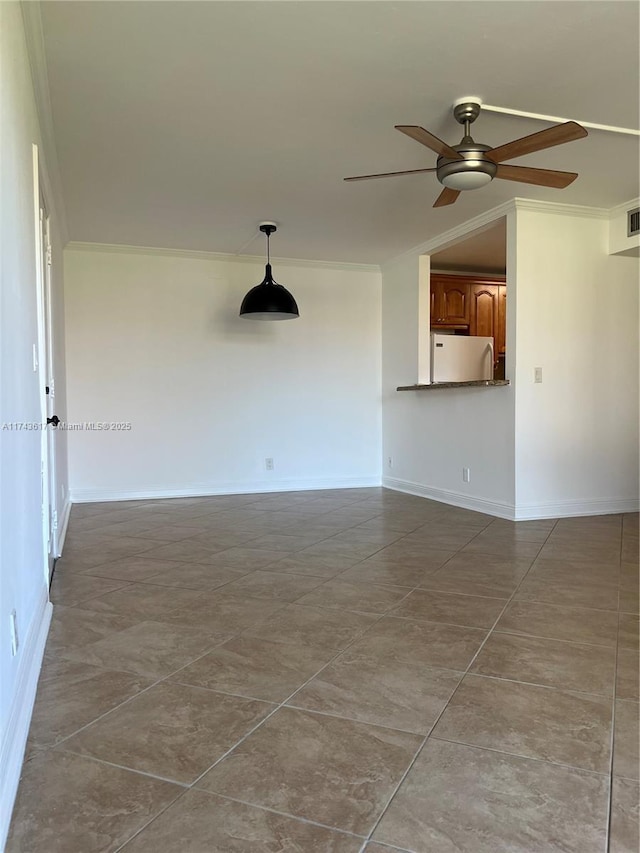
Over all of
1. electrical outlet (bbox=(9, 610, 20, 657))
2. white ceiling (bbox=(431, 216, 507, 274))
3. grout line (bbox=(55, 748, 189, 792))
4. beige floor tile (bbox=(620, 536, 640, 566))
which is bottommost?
beige floor tile (bbox=(620, 536, 640, 566))

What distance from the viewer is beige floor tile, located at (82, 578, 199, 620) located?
2.58 metres

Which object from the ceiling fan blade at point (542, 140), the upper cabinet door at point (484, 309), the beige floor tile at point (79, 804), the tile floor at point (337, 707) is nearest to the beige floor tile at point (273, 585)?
the tile floor at point (337, 707)

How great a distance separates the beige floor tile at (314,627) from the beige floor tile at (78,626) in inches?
22.3

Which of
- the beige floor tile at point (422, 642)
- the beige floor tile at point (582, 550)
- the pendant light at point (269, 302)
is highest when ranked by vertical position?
the pendant light at point (269, 302)

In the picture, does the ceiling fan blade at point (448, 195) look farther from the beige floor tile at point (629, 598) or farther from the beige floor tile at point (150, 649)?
the beige floor tile at point (150, 649)

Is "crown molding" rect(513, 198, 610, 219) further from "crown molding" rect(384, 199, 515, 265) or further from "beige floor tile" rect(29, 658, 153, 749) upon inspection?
"beige floor tile" rect(29, 658, 153, 749)

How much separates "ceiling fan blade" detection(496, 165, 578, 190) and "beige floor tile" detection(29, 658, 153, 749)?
9.18 feet

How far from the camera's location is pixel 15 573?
1655 mm

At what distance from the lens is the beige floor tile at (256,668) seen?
1855 millimetres

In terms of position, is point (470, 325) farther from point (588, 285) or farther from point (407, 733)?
point (407, 733)

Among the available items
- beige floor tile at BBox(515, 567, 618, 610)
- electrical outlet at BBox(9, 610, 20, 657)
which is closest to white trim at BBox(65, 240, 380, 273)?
beige floor tile at BBox(515, 567, 618, 610)

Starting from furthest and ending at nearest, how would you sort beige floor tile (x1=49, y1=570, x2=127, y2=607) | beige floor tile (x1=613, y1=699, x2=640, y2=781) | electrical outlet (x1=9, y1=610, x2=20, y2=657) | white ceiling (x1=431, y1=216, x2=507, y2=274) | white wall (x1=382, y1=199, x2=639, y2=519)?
white ceiling (x1=431, y1=216, x2=507, y2=274) < white wall (x1=382, y1=199, x2=639, y2=519) < beige floor tile (x1=49, y1=570, x2=127, y2=607) < electrical outlet (x1=9, y1=610, x2=20, y2=657) < beige floor tile (x1=613, y1=699, x2=640, y2=781)

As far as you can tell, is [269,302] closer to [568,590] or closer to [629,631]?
[568,590]

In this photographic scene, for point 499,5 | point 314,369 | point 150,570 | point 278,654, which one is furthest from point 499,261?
point 278,654
